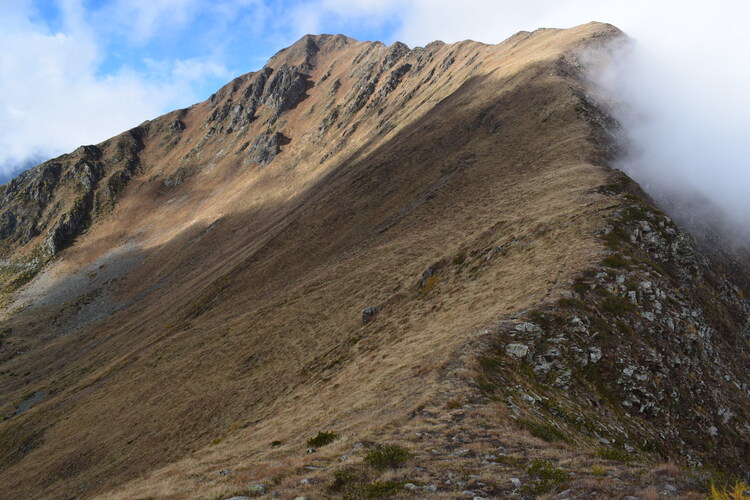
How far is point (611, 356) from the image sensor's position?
18156 mm

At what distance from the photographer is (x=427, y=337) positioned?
2388cm

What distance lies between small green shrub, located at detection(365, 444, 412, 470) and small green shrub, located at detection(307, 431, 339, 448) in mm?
2919

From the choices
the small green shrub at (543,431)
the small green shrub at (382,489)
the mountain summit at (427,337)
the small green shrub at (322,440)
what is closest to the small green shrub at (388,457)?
the mountain summit at (427,337)

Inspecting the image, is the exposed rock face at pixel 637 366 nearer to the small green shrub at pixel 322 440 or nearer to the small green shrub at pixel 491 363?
the small green shrub at pixel 491 363

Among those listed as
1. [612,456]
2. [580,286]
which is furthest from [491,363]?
[580,286]

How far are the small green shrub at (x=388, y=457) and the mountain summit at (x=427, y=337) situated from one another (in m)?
0.06

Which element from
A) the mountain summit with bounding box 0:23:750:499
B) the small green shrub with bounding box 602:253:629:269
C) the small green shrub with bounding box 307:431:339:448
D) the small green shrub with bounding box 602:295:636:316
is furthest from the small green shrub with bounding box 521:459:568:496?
the small green shrub with bounding box 602:253:629:269

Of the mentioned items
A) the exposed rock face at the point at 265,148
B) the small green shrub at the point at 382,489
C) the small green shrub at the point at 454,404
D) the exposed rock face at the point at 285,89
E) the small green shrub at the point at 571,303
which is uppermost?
the exposed rock face at the point at 285,89

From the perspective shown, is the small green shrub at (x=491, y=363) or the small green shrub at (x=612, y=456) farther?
the small green shrub at (x=491, y=363)

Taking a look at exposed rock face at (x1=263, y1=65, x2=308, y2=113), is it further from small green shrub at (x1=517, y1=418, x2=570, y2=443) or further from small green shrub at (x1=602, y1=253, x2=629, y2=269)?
small green shrub at (x1=517, y1=418, x2=570, y2=443)

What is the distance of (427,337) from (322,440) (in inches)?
419

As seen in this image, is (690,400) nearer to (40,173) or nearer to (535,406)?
(535,406)

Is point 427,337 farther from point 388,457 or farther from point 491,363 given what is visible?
point 388,457

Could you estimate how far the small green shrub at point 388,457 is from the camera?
11.7 m
